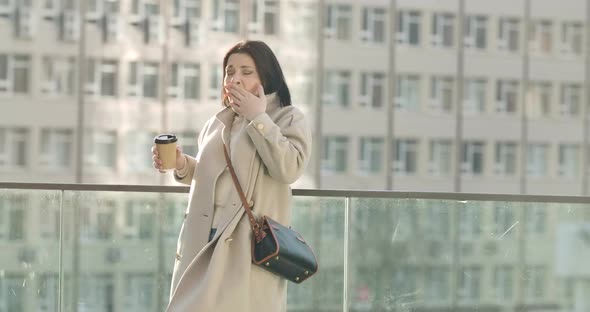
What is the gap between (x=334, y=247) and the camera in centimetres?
503

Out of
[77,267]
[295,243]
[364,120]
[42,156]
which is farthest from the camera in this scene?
[364,120]

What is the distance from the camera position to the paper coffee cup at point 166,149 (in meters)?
3.60

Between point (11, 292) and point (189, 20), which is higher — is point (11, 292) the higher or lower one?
the lower one

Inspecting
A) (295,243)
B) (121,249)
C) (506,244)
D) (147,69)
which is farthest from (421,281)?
(147,69)

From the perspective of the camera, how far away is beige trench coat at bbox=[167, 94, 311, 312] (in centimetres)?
345

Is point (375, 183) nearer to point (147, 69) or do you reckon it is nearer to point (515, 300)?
point (147, 69)

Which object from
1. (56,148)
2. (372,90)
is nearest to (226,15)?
(372,90)

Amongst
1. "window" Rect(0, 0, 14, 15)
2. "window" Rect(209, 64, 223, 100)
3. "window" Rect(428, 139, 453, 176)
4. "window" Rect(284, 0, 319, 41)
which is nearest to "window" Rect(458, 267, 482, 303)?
"window" Rect(0, 0, 14, 15)

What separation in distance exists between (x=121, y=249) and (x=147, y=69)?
5509cm

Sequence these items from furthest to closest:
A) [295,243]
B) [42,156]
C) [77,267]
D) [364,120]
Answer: [364,120] → [42,156] → [77,267] → [295,243]

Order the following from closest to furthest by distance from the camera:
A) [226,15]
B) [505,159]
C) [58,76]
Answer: [58,76]
[226,15]
[505,159]

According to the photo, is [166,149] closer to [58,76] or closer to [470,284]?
[470,284]

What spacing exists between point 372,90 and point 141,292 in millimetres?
59054

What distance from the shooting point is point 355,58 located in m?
63.6
